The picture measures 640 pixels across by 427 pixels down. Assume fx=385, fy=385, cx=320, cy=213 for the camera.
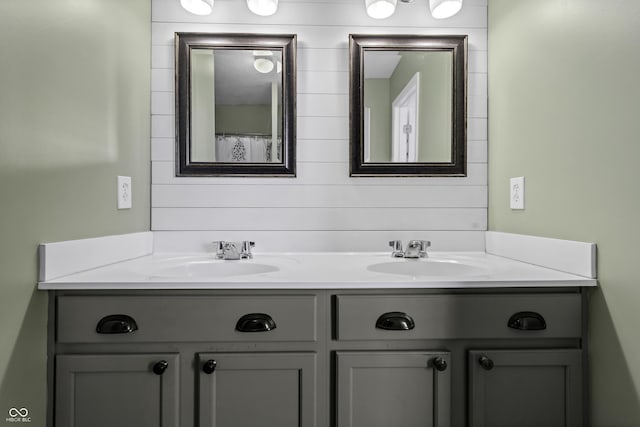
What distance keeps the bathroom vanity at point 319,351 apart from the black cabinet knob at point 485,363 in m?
0.01

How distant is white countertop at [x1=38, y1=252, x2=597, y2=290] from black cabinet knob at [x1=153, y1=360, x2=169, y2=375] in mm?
199

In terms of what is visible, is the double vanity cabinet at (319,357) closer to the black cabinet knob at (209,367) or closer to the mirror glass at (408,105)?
the black cabinet knob at (209,367)

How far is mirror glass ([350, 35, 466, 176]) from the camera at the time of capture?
5.24ft

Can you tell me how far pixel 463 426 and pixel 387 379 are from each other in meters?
0.25

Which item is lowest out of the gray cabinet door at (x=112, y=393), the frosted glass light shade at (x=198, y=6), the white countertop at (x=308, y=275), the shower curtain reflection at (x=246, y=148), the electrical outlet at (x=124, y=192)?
the gray cabinet door at (x=112, y=393)

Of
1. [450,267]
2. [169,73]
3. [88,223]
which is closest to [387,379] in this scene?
[450,267]

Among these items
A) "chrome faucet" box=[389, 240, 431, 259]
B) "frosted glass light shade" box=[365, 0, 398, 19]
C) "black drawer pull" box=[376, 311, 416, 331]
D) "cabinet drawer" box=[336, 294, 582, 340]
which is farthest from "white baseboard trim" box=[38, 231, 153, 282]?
"frosted glass light shade" box=[365, 0, 398, 19]

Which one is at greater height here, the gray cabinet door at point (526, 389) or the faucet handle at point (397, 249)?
the faucet handle at point (397, 249)

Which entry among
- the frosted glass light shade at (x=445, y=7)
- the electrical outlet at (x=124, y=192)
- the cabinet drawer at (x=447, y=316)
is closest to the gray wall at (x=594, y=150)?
the cabinet drawer at (x=447, y=316)

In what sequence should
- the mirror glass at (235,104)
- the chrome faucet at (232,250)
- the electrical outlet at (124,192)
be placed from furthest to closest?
1. the mirror glass at (235,104)
2. the chrome faucet at (232,250)
3. the electrical outlet at (124,192)

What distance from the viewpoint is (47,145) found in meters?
1.01

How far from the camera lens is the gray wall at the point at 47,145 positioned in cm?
91

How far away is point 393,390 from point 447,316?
0.25 meters

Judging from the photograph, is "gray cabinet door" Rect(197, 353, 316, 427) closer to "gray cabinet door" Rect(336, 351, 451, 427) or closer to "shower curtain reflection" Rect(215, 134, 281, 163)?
"gray cabinet door" Rect(336, 351, 451, 427)
